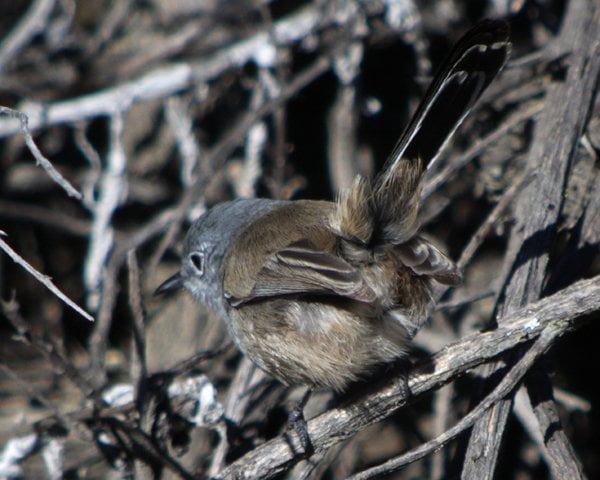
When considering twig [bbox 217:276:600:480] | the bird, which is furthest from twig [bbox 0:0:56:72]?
twig [bbox 217:276:600:480]

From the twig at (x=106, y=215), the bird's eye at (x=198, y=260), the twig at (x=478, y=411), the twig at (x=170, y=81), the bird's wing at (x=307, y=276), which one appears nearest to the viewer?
the twig at (x=478, y=411)

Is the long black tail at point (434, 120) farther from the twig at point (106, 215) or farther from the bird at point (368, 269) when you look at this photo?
the twig at point (106, 215)

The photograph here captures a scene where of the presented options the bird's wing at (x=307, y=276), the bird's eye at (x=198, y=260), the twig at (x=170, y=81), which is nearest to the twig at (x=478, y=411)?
the bird's wing at (x=307, y=276)

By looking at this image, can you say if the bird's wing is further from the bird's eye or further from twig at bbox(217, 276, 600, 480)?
the bird's eye

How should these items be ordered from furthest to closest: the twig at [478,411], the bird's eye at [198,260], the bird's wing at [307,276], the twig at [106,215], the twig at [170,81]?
the twig at [170,81] < the twig at [106,215] < the bird's eye at [198,260] < the bird's wing at [307,276] < the twig at [478,411]

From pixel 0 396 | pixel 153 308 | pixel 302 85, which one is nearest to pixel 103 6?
pixel 302 85

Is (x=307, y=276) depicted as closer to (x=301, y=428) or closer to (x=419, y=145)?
(x=301, y=428)

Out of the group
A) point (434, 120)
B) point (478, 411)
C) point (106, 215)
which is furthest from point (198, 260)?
point (478, 411)
